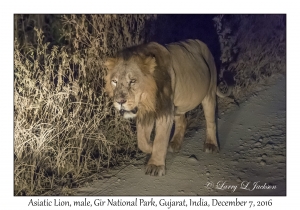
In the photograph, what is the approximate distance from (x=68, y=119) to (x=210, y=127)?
67.7 inches

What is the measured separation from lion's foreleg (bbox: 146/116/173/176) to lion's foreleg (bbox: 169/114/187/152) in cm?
63

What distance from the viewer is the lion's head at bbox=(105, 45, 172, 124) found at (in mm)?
3887

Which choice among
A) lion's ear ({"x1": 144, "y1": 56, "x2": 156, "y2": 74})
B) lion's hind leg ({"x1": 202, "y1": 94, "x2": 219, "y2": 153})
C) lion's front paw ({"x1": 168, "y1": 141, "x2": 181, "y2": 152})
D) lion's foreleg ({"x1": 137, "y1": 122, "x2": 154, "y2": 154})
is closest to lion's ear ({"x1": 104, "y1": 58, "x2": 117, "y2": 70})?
lion's ear ({"x1": 144, "y1": 56, "x2": 156, "y2": 74})

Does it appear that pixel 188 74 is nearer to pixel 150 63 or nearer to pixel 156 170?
pixel 150 63

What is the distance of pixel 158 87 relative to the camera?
4051 mm

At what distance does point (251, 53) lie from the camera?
770 centimetres

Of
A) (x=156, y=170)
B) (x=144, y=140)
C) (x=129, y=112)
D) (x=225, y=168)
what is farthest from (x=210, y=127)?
(x=129, y=112)

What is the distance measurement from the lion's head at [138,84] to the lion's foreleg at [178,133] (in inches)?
35.6

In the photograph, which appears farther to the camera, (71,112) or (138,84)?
(71,112)

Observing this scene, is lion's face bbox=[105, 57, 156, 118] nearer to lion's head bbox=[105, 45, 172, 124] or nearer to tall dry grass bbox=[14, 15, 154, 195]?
lion's head bbox=[105, 45, 172, 124]

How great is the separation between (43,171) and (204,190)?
65.7 inches

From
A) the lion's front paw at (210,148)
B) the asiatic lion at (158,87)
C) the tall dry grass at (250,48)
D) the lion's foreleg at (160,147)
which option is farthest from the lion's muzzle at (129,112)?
the tall dry grass at (250,48)
